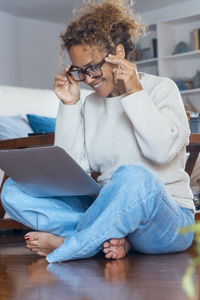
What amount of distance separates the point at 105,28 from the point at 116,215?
2.13 ft

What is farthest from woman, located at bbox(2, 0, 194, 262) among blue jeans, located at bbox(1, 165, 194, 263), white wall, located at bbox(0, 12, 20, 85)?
white wall, located at bbox(0, 12, 20, 85)

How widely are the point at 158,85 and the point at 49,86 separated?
6.29 meters

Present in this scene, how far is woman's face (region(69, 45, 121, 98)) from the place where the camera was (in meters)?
1.72

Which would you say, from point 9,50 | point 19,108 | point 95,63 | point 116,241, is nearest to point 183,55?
point 9,50

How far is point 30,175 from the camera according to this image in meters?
1.73

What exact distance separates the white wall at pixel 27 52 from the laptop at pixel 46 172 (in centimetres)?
563

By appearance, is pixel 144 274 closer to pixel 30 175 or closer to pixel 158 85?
pixel 30 175

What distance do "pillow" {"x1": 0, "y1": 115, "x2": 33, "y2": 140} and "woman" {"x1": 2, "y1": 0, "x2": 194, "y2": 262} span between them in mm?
1463

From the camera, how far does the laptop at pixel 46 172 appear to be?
61.9 inches

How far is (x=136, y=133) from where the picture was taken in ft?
5.34

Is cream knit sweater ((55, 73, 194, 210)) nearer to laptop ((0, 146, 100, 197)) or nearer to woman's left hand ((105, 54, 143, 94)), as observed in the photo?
woman's left hand ((105, 54, 143, 94))

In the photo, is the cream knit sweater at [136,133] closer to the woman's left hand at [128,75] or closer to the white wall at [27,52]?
the woman's left hand at [128,75]

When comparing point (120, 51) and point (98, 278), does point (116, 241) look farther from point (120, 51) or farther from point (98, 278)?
point (120, 51)

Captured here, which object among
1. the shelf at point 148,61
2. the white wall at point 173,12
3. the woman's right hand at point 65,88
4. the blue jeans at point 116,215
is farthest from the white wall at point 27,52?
the blue jeans at point 116,215
